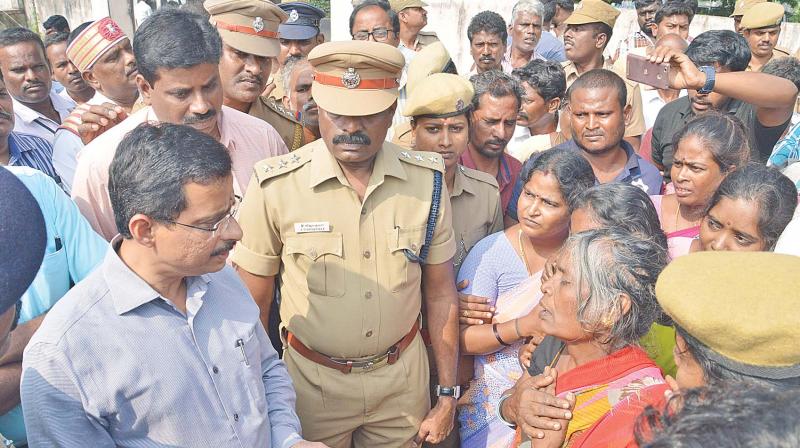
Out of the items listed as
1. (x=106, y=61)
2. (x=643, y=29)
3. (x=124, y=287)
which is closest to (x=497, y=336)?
(x=124, y=287)

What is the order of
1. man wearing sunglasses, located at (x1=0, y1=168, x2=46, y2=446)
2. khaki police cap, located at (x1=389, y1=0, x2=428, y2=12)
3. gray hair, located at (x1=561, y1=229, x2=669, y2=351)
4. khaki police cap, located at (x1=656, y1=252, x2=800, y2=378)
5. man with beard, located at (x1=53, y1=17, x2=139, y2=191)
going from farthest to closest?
khaki police cap, located at (x1=389, y1=0, x2=428, y2=12) → man with beard, located at (x1=53, y1=17, x2=139, y2=191) → gray hair, located at (x1=561, y1=229, x2=669, y2=351) → khaki police cap, located at (x1=656, y1=252, x2=800, y2=378) → man wearing sunglasses, located at (x1=0, y1=168, x2=46, y2=446)

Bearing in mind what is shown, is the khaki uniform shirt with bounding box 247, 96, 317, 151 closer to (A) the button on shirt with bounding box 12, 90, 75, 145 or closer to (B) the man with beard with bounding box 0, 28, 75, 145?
(A) the button on shirt with bounding box 12, 90, 75, 145

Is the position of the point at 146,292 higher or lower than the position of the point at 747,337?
lower

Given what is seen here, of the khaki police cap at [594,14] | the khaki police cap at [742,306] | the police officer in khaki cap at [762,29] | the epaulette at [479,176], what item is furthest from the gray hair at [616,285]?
the police officer in khaki cap at [762,29]

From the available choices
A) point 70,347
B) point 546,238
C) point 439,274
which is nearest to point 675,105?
point 546,238

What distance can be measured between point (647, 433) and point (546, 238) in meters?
1.65

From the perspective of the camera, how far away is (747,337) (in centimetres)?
136

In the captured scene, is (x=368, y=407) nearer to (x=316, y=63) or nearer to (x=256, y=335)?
(x=256, y=335)

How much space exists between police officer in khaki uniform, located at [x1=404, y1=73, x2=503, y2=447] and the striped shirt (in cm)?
→ 194

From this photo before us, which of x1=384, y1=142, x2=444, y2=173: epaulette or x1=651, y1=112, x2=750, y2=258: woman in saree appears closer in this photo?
x1=384, y1=142, x2=444, y2=173: epaulette

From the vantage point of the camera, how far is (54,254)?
2.08m

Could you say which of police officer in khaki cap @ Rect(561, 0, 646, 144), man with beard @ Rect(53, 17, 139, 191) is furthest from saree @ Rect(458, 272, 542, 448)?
police officer in khaki cap @ Rect(561, 0, 646, 144)

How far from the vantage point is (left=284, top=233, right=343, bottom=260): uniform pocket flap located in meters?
2.56

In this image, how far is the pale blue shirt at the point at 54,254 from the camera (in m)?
2.05
